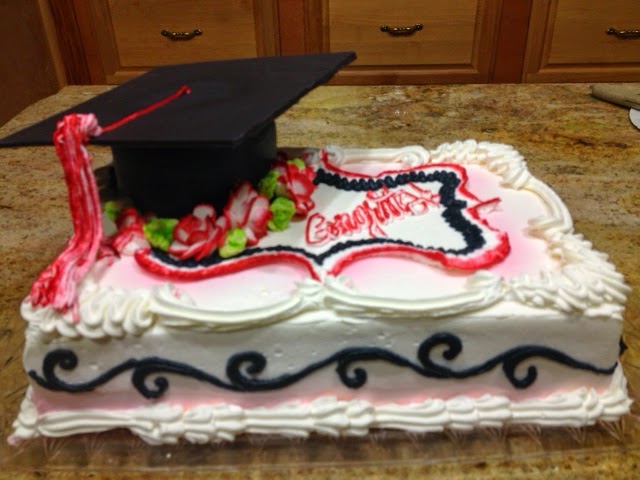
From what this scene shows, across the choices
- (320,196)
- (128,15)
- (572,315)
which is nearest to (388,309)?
(572,315)

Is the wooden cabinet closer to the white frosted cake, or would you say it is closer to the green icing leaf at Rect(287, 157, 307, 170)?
the green icing leaf at Rect(287, 157, 307, 170)

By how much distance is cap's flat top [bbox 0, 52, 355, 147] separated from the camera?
0.95 m

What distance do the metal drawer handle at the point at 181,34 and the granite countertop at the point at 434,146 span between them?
487 millimetres

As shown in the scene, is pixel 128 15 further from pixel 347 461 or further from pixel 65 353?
pixel 347 461

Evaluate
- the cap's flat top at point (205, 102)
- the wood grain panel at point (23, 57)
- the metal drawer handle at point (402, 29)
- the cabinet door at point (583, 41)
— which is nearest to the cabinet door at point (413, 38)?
the metal drawer handle at point (402, 29)

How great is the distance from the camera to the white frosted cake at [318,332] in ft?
3.14

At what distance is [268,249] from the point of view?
108 centimetres

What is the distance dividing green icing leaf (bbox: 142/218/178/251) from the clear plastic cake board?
0.31 meters

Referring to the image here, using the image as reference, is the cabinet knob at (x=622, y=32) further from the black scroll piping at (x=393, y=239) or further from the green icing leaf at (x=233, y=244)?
the green icing leaf at (x=233, y=244)

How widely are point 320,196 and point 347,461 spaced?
500 mm

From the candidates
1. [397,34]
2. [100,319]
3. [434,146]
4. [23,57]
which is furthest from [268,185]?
[23,57]

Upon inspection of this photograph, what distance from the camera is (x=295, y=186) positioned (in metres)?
1.19

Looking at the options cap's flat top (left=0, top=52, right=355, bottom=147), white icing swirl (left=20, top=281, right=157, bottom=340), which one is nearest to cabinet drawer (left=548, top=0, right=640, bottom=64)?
cap's flat top (left=0, top=52, right=355, bottom=147)

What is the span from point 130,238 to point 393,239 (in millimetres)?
442
